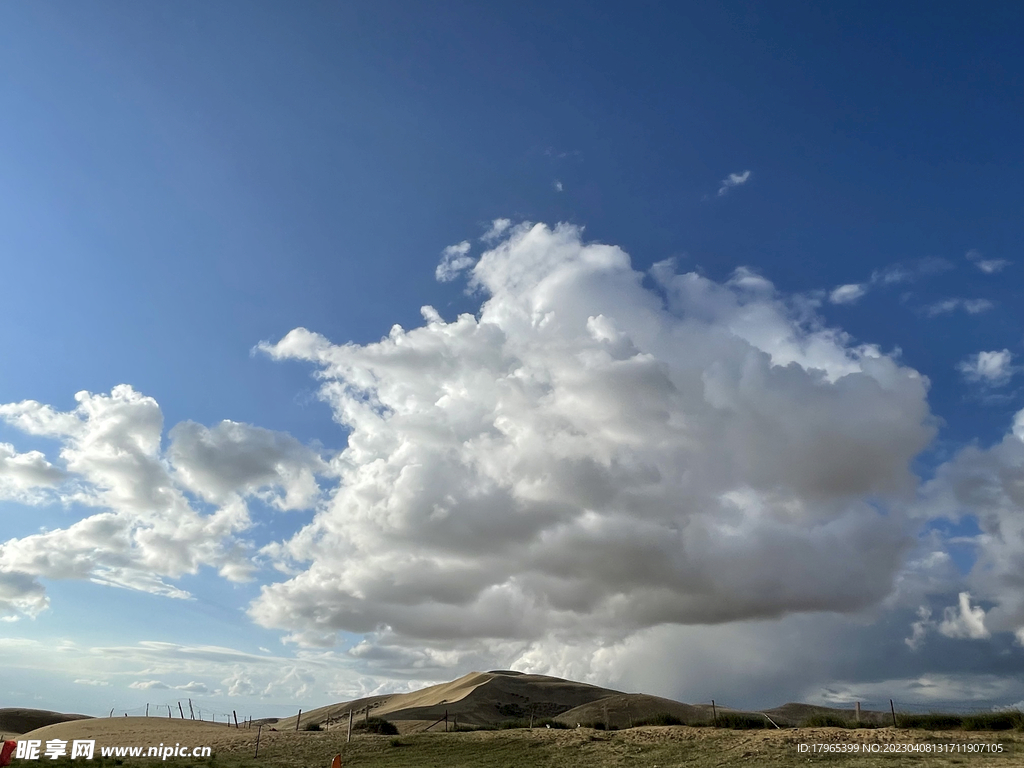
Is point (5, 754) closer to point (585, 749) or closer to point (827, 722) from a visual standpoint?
point (585, 749)

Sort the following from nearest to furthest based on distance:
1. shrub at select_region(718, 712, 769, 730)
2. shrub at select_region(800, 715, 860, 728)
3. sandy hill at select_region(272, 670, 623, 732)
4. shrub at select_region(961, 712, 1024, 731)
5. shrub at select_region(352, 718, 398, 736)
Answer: shrub at select_region(961, 712, 1024, 731) < shrub at select_region(800, 715, 860, 728) < shrub at select_region(718, 712, 769, 730) < shrub at select_region(352, 718, 398, 736) < sandy hill at select_region(272, 670, 623, 732)

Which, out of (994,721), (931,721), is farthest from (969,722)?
(931,721)

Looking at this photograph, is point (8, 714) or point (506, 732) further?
point (8, 714)

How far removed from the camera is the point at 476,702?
99.5 metres

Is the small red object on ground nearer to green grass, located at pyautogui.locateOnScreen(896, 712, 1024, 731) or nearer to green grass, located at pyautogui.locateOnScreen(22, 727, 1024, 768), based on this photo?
green grass, located at pyautogui.locateOnScreen(22, 727, 1024, 768)

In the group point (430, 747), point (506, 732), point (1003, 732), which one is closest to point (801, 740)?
point (1003, 732)

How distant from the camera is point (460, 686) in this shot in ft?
408

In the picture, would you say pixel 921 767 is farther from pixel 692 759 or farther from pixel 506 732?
pixel 506 732

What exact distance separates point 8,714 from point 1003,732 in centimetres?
13299

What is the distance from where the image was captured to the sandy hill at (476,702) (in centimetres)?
9246

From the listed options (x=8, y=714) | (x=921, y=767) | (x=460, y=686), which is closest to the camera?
(x=921, y=767)

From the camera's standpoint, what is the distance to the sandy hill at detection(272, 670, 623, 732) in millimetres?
92463

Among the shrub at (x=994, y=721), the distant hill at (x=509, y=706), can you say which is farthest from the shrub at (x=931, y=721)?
the distant hill at (x=509, y=706)

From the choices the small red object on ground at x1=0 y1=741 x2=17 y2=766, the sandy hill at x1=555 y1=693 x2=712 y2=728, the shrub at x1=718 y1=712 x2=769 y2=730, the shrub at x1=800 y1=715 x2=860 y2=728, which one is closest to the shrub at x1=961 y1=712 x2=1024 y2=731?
the shrub at x1=800 y1=715 x2=860 y2=728
